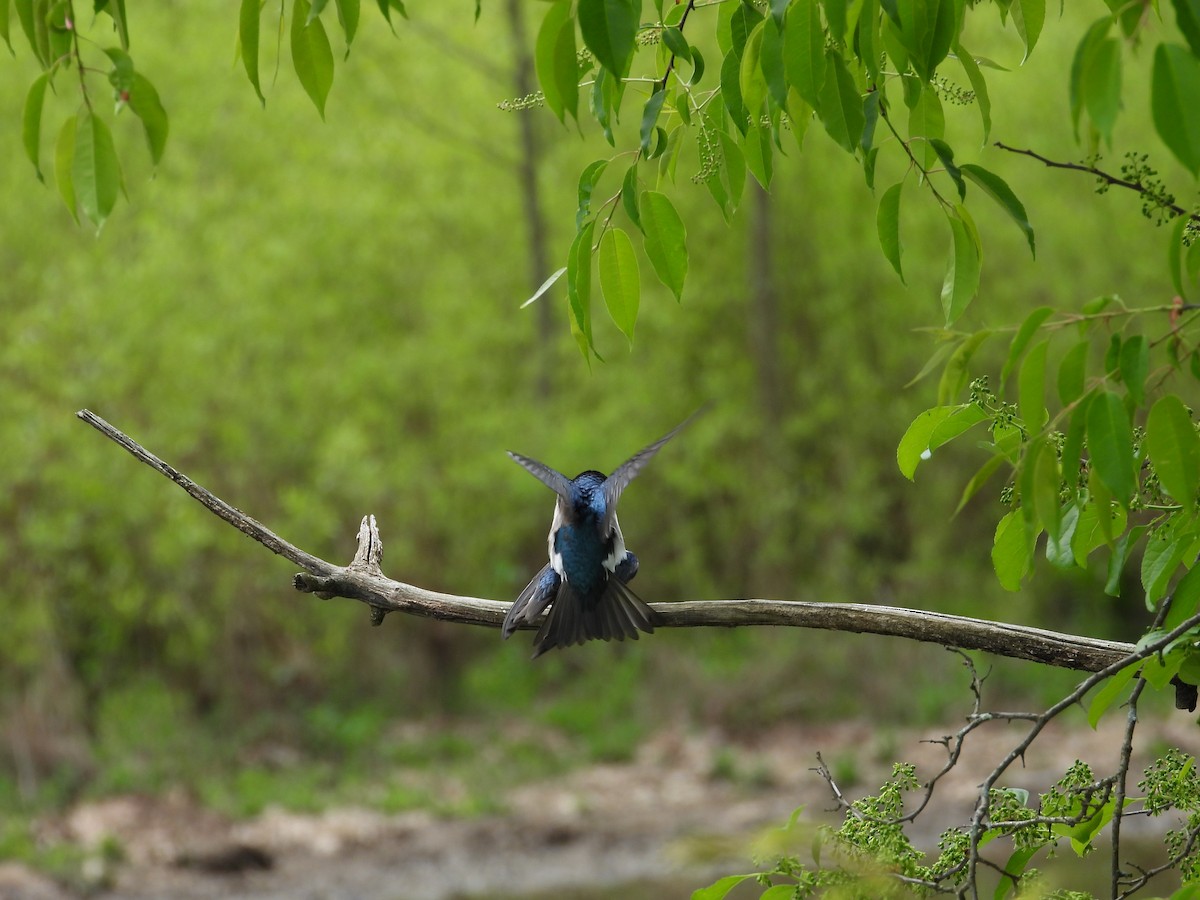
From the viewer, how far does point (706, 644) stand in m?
14.7

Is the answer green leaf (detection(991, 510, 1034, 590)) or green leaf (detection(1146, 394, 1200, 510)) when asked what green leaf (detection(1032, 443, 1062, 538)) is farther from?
green leaf (detection(991, 510, 1034, 590))

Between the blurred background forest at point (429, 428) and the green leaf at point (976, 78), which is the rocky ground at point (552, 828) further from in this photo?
the green leaf at point (976, 78)

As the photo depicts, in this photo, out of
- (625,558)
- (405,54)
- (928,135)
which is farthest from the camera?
(405,54)

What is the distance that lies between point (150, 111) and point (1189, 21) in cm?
135

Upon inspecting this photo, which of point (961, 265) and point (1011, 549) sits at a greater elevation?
point (961, 265)

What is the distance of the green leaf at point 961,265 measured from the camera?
1.77m

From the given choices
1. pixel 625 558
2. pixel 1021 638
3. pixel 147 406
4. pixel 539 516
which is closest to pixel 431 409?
pixel 539 516

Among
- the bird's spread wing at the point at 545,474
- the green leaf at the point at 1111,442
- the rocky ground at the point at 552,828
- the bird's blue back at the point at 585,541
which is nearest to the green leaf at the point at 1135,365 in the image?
the green leaf at the point at 1111,442

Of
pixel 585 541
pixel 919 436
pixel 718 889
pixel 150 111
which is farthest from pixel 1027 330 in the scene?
pixel 585 541

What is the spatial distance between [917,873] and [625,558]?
7.04 ft

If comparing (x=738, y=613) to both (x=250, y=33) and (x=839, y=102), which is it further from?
(x=250, y=33)

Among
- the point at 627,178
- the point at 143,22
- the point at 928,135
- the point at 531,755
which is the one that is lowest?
the point at 627,178

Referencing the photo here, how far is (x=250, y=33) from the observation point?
181cm

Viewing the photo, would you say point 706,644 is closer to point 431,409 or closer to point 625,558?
point 431,409
